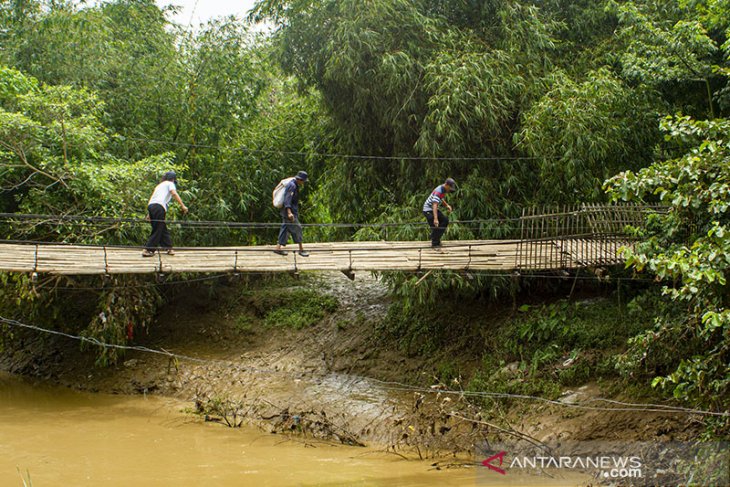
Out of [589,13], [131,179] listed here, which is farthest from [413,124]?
[131,179]

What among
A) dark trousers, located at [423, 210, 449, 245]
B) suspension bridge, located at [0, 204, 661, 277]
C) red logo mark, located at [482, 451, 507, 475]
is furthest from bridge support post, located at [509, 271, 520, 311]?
red logo mark, located at [482, 451, 507, 475]

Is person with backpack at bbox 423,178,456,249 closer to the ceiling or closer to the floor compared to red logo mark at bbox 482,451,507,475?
closer to the ceiling

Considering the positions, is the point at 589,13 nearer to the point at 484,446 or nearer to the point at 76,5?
the point at 484,446

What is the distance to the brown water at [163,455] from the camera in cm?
883

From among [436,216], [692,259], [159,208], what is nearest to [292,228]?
[159,208]

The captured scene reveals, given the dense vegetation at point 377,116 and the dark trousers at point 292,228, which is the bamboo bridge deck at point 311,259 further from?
the dense vegetation at point 377,116

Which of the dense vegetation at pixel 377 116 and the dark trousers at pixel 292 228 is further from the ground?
the dense vegetation at pixel 377 116

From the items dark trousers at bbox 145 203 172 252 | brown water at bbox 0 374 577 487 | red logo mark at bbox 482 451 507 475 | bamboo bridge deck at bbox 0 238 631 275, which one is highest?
dark trousers at bbox 145 203 172 252

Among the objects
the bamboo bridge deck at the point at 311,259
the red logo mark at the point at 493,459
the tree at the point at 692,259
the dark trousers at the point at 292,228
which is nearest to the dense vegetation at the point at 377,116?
the tree at the point at 692,259

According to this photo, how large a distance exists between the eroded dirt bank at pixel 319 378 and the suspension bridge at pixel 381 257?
5.22ft

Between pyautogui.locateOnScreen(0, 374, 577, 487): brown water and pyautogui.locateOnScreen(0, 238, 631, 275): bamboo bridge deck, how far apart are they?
88.3 inches

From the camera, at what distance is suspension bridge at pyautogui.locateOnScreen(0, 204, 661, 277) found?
9.35 metres

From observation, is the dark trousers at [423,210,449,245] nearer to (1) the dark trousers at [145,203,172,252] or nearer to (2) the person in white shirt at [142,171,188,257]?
(2) the person in white shirt at [142,171,188,257]

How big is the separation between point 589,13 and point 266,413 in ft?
24.6
